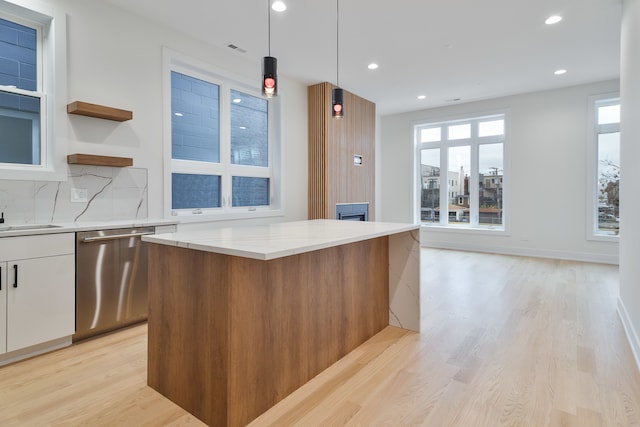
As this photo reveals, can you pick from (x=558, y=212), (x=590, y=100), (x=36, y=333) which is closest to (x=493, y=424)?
(x=36, y=333)

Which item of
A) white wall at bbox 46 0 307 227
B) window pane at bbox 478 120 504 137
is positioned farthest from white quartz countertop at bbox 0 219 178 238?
window pane at bbox 478 120 504 137

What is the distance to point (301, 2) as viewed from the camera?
3199mm

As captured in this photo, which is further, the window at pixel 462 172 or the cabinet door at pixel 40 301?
the window at pixel 462 172

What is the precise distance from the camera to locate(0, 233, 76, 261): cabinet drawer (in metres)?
2.20

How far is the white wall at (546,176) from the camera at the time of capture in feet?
18.7

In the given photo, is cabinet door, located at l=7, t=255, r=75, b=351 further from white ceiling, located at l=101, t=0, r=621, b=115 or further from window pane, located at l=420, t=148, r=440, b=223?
window pane, located at l=420, t=148, r=440, b=223

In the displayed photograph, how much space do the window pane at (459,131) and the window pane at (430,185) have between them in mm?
421

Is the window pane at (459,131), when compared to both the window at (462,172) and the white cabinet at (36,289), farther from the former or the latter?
the white cabinet at (36,289)

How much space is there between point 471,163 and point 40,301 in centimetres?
699

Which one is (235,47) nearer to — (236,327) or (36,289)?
(36,289)

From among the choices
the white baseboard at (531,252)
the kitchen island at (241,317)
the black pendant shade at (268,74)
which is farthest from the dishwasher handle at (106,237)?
the white baseboard at (531,252)

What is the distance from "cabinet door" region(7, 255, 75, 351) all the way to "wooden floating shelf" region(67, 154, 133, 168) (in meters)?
0.86

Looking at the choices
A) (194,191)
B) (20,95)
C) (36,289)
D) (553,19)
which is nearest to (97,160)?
(20,95)

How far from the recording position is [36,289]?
7.67 ft
